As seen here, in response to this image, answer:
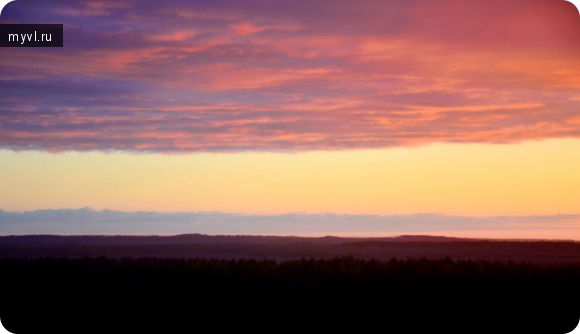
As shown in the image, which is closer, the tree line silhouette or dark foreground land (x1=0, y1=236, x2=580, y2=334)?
dark foreground land (x1=0, y1=236, x2=580, y2=334)

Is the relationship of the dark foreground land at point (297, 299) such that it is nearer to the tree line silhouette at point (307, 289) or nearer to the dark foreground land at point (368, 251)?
the tree line silhouette at point (307, 289)

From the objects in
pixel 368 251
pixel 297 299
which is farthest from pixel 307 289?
pixel 368 251

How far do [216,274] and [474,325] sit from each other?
11452 millimetres

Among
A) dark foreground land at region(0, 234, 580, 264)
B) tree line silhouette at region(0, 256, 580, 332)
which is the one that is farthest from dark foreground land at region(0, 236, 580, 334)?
dark foreground land at region(0, 234, 580, 264)

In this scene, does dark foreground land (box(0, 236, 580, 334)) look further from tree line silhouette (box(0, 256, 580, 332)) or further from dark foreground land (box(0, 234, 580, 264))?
dark foreground land (box(0, 234, 580, 264))

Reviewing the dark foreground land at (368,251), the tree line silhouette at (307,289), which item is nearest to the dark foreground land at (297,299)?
the tree line silhouette at (307,289)

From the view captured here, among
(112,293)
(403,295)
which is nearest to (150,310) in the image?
(112,293)

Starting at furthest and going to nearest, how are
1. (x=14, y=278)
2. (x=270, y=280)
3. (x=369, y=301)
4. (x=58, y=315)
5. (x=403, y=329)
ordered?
(x=14, y=278), (x=270, y=280), (x=369, y=301), (x=58, y=315), (x=403, y=329)

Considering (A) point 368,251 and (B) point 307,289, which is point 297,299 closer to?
(B) point 307,289

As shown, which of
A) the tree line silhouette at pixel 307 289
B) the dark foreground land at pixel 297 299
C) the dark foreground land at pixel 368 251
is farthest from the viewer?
the dark foreground land at pixel 368 251

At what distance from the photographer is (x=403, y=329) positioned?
47.4 ft

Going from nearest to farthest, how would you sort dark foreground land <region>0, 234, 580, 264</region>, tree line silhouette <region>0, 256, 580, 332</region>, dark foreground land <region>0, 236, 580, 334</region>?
1. dark foreground land <region>0, 236, 580, 334</region>
2. tree line silhouette <region>0, 256, 580, 332</region>
3. dark foreground land <region>0, 234, 580, 264</region>

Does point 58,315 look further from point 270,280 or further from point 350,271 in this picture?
point 350,271

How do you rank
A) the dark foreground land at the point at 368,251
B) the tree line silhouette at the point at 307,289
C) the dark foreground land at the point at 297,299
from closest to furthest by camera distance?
the dark foreground land at the point at 297,299, the tree line silhouette at the point at 307,289, the dark foreground land at the point at 368,251
